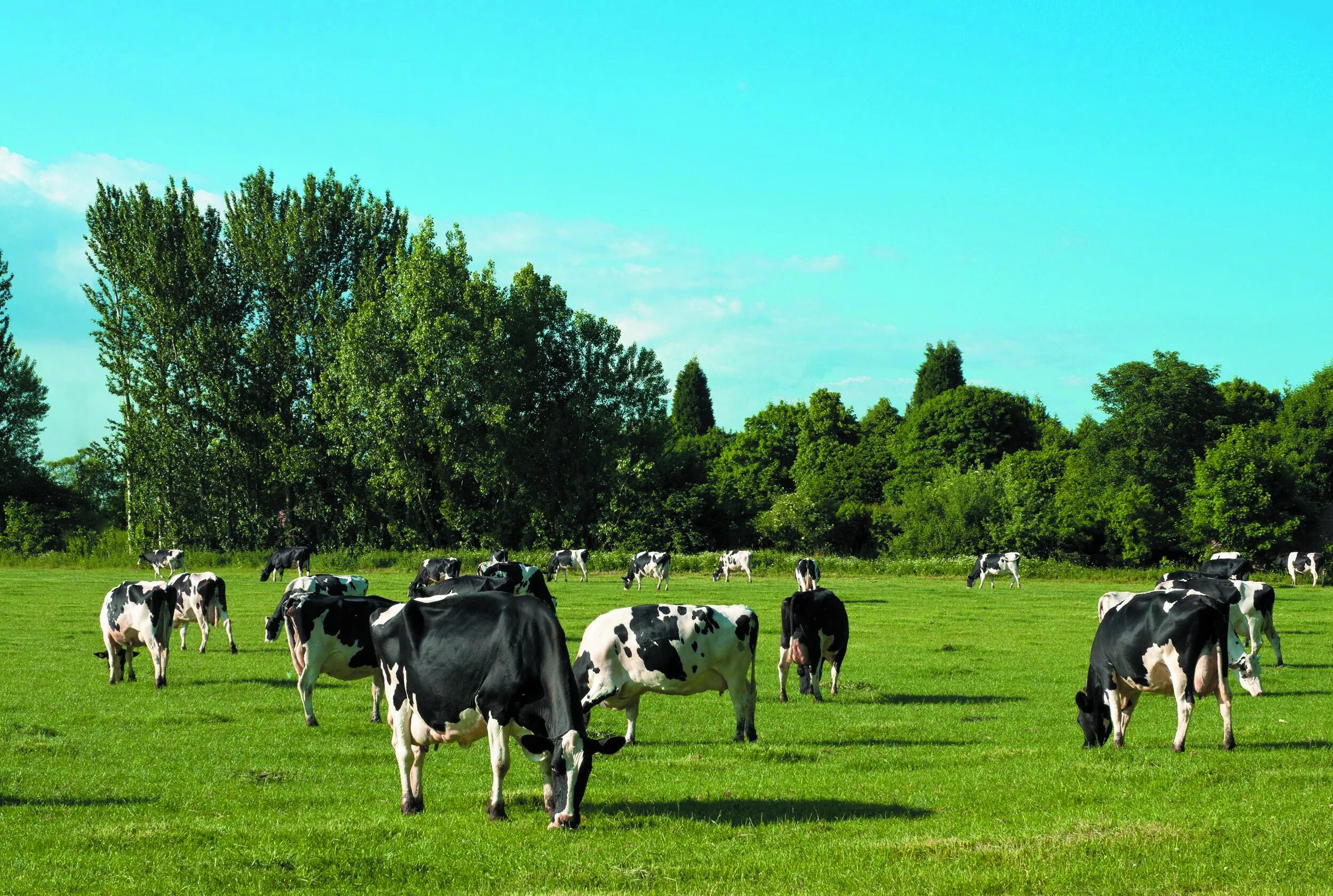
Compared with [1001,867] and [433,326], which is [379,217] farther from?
[1001,867]

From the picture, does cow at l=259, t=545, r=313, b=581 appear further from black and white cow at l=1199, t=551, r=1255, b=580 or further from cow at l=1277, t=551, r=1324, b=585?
cow at l=1277, t=551, r=1324, b=585

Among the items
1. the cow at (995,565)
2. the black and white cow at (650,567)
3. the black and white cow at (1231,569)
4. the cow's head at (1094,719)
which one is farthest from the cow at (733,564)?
the cow's head at (1094,719)

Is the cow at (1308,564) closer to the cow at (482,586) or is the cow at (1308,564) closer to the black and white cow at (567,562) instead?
the black and white cow at (567,562)

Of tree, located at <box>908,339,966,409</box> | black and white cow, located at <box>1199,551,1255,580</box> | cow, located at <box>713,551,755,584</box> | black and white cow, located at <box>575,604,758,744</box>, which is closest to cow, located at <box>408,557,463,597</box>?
cow, located at <box>713,551,755,584</box>

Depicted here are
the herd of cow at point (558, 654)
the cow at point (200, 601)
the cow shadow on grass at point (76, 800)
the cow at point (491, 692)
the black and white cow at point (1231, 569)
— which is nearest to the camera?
the cow at point (491, 692)

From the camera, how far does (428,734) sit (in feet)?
31.5

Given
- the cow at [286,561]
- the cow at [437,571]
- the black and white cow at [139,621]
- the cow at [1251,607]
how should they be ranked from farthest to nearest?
the cow at [286,561] → the cow at [437,571] → the cow at [1251,607] → the black and white cow at [139,621]

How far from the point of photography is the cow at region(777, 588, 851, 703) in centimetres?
1823

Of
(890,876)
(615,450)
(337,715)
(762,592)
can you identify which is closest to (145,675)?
(337,715)

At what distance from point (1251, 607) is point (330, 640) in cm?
1830

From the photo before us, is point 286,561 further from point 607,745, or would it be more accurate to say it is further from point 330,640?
point 607,745

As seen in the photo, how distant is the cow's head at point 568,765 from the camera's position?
9.05m

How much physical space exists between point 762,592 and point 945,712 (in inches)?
1052

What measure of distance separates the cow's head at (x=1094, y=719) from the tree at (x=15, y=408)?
81398 millimetres
